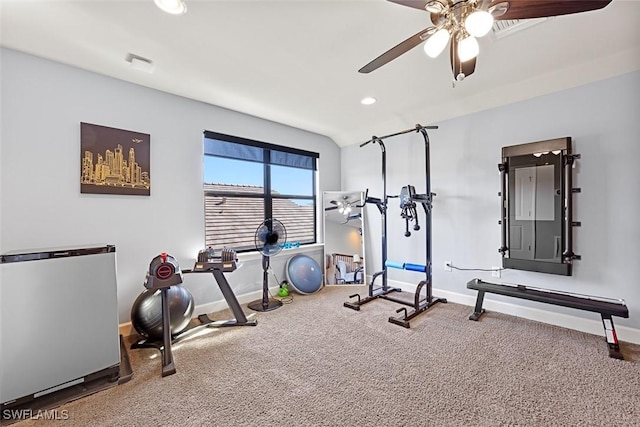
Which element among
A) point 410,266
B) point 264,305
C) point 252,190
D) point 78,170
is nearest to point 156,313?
point 264,305

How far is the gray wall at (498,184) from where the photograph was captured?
8.07ft

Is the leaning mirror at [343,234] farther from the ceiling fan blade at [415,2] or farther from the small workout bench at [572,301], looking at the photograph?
the ceiling fan blade at [415,2]

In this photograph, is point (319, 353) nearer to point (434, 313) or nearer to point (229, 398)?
point (229, 398)

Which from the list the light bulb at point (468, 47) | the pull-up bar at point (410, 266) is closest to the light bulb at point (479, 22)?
the light bulb at point (468, 47)

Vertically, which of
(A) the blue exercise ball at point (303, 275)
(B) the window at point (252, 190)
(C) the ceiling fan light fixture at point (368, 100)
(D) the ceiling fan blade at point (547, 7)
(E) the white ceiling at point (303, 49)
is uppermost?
(C) the ceiling fan light fixture at point (368, 100)

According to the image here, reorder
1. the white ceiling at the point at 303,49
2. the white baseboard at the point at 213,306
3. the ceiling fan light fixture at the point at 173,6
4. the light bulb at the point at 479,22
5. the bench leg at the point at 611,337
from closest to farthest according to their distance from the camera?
the light bulb at the point at 479,22 → the ceiling fan light fixture at the point at 173,6 → the white ceiling at the point at 303,49 → the bench leg at the point at 611,337 → the white baseboard at the point at 213,306

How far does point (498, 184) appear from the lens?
3139 millimetres

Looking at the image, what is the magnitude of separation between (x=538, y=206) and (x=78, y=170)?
4498 millimetres

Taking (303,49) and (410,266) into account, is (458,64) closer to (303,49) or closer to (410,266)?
(303,49)

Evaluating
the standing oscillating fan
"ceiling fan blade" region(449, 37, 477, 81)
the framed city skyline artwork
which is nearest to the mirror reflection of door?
"ceiling fan blade" region(449, 37, 477, 81)

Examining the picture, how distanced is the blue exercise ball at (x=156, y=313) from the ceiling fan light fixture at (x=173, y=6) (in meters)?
2.07

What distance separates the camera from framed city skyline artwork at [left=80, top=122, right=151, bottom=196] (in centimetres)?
249

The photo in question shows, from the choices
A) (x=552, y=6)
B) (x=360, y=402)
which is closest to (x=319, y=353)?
(x=360, y=402)

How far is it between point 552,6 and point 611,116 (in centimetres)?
193
